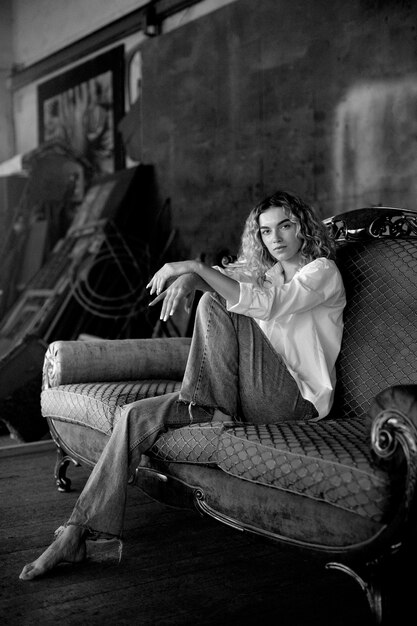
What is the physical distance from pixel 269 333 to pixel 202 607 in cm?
93

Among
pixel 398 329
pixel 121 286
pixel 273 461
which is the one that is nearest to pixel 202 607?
pixel 273 461

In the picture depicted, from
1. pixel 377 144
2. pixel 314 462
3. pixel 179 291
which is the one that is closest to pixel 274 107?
pixel 377 144

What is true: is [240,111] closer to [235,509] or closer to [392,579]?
[235,509]

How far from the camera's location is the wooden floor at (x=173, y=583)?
1909 millimetres

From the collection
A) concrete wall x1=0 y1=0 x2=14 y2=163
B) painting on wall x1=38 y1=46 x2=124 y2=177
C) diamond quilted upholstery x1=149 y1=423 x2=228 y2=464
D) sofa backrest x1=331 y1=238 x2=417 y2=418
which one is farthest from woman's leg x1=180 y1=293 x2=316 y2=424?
concrete wall x1=0 y1=0 x2=14 y2=163

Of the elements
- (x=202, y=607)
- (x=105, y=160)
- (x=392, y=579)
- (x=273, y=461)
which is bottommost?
(x=202, y=607)

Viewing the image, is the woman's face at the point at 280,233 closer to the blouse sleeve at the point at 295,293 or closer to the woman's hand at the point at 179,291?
the blouse sleeve at the point at 295,293

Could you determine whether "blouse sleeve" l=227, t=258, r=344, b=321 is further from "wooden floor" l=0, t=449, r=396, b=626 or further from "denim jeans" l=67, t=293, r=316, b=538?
"wooden floor" l=0, t=449, r=396, b=626

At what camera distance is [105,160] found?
23.4 feet

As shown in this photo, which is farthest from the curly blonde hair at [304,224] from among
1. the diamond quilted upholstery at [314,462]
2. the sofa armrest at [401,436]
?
the sofa armrest at [401,436]

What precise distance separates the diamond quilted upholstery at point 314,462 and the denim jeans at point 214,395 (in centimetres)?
15

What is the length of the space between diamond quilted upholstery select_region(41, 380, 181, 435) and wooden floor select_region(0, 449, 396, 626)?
0.41 meters

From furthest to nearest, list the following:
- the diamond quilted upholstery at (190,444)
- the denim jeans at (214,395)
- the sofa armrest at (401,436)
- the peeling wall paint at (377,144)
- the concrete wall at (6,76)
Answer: the concrete wall at (6,76), the peeling wall paint at (377,144), the denim jeans at (214,395), the diamond quilted upholstery at (190,444), the sofa armrest at (401,436)

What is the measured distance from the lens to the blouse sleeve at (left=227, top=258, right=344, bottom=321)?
7.55 ft
